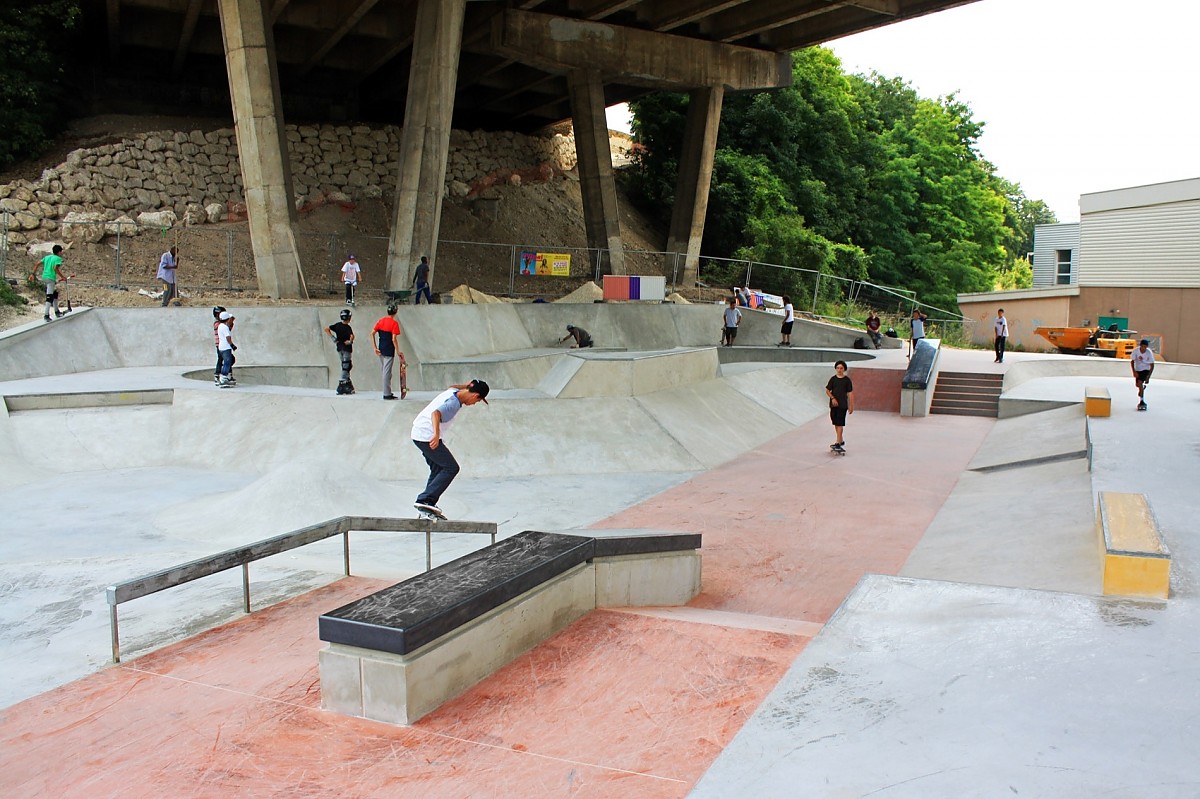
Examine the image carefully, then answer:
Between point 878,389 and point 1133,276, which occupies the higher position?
point 1133,276

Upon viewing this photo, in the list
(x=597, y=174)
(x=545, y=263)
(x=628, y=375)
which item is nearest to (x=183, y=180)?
(x=545, y=263)

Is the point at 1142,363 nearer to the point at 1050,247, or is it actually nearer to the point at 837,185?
the point at 837,185

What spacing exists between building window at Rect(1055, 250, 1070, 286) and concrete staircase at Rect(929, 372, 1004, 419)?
29734 millimetres

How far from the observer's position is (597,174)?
3253 centimetres

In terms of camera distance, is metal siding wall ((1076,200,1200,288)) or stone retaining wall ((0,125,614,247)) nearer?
stone retaining wall ((0,125,614,247))

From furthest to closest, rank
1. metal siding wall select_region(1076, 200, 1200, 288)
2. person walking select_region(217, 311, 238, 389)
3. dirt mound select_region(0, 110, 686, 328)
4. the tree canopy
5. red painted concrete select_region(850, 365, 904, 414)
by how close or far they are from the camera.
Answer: the tree canopy, metal siding wall select_region(1076, 200, 1200, 288), dirt mound select_region(0, 110, 686, 328), red painted concrete select_region(850, 365, 904, 414), person walking select_region(217, 311, 238, 389)

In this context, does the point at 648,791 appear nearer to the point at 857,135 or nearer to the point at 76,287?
the point at 76,287

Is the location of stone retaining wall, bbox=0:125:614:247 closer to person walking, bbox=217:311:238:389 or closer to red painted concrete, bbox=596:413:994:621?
person walking, bbox=217:311:238:389

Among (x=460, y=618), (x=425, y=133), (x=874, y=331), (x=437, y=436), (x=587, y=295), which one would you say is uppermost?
(x=425, y=133)

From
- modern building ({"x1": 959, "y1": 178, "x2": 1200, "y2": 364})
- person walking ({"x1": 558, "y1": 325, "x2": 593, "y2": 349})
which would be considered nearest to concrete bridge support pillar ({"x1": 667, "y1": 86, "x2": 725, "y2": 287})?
person walking ({"x1": 558, "y1": 325, "x2": 593, "y2": 349})

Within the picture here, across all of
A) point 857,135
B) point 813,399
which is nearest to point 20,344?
point 813,399

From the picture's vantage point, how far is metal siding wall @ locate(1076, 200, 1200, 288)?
113 feet

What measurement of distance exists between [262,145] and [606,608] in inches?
719

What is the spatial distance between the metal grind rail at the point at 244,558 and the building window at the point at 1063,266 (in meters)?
46.5
